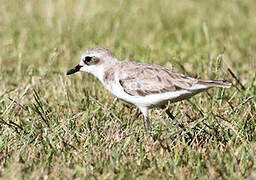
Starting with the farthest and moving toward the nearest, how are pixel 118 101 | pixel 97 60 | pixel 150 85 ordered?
pixel 118 101 → pixel 97 60 → pixel 150 85

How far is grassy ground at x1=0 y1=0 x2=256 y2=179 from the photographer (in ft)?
15.4

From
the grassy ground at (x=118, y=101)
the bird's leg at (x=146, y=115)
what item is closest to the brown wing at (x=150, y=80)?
the bird's leg at (x=146, y=115)

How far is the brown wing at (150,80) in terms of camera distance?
17.8ft

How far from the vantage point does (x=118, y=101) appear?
6.59m

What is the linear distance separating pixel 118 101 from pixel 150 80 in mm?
1129

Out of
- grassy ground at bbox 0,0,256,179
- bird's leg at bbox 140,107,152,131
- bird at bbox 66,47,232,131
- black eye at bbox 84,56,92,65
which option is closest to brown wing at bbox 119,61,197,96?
bird at bbox 66,47,232,131

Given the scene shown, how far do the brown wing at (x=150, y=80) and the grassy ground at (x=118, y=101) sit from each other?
307 millimetres

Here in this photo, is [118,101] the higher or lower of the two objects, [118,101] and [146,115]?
the lower

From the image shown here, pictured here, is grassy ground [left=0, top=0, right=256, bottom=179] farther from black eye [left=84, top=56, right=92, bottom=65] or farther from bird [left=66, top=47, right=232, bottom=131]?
black eye [left=84, top=56, right=92, bottom=65]

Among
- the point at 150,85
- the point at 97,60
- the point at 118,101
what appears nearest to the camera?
the point at 150,85

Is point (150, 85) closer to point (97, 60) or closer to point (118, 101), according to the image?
point (97, 60)

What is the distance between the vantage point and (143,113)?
5.59 meters

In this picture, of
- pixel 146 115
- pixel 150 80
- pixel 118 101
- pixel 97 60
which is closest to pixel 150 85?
pixel 150 80

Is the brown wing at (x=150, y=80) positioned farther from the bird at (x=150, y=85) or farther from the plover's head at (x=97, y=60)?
the plover's head at (x=97, y=60)
